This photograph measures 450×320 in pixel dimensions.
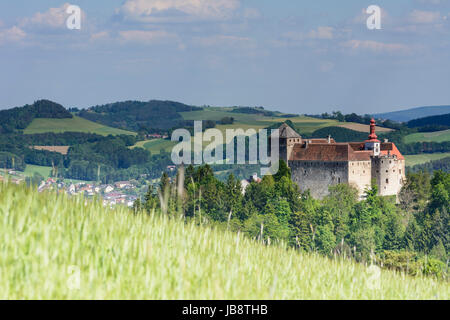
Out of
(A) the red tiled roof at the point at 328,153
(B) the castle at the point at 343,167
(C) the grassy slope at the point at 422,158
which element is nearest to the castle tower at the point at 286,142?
(B) the castle at the point at 343,167

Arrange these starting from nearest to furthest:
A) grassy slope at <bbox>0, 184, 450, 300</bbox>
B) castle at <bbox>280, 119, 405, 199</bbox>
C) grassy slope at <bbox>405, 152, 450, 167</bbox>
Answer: grassy slope at <bbox>0, 184, 450, 300</bbox> → castle at <bbox>280, 119, 405, 199</bbox> → grassy slope at <bbox>405, 152, 450, 167</bbox>

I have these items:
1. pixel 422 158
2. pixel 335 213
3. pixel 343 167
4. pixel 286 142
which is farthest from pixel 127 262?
pixel 422 158

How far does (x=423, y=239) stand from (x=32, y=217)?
86937 millimetres

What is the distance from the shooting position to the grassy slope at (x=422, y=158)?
169m

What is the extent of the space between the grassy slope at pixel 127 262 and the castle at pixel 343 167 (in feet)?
291

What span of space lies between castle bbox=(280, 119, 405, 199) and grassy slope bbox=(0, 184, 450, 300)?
8860 centimetres

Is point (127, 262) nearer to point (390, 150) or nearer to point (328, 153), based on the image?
point (328, 153)

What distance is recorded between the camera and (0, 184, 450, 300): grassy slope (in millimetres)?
6500

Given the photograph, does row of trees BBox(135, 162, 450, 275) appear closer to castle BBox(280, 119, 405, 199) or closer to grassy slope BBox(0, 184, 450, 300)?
castle BBox(280, 119, 405, 199)

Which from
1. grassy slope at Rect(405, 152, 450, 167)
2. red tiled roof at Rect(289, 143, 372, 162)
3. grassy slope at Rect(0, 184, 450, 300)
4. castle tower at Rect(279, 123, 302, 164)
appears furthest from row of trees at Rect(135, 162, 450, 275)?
grassy slope at Rect(0, 184, 450, 300)

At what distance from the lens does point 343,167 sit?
96000 mm

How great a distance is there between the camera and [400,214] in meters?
96.3
